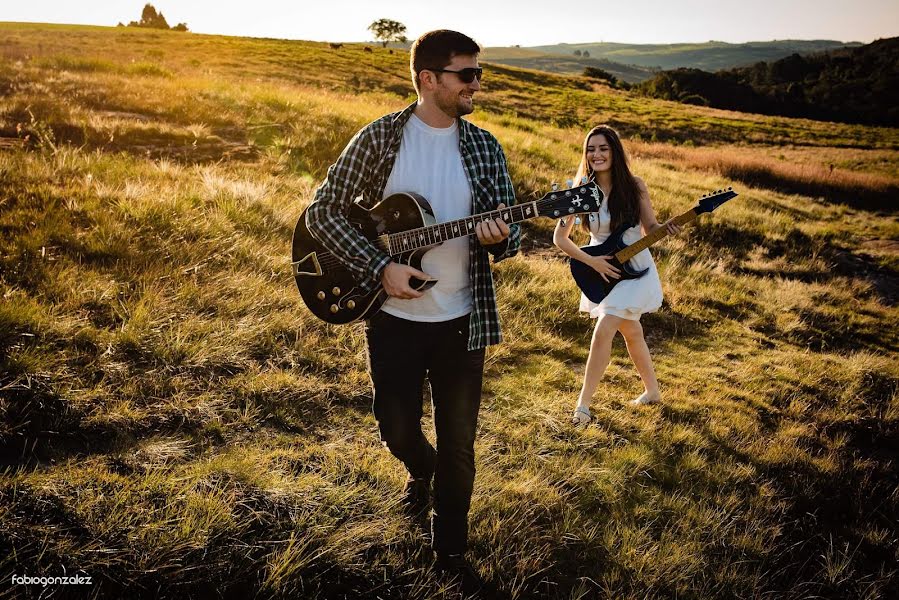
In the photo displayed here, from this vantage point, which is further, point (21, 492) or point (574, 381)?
point (574, 381)

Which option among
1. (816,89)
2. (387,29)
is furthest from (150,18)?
(816,89)

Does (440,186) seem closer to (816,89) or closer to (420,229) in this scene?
(420,229)

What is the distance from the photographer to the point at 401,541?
9.76ft

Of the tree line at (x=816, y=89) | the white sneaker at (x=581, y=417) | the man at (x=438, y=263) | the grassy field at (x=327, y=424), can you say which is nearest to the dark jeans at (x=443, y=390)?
the man at (x=438, y=263)

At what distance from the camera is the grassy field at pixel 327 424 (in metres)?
2.72

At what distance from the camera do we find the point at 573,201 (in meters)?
2.92

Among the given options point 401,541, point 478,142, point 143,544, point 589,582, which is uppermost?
point 478,142

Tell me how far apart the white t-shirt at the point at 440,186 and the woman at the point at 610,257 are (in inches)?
76.8

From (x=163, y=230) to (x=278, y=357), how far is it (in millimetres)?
2453

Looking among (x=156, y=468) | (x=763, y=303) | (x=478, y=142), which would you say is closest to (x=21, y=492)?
(x=156, y=468)

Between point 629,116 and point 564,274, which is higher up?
point 629,116

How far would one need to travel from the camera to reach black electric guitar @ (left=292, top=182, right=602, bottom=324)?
9.00 feet

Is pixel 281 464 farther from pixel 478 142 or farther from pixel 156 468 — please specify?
pixel 478 142

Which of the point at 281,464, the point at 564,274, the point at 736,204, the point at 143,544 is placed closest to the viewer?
the point at 143,544
